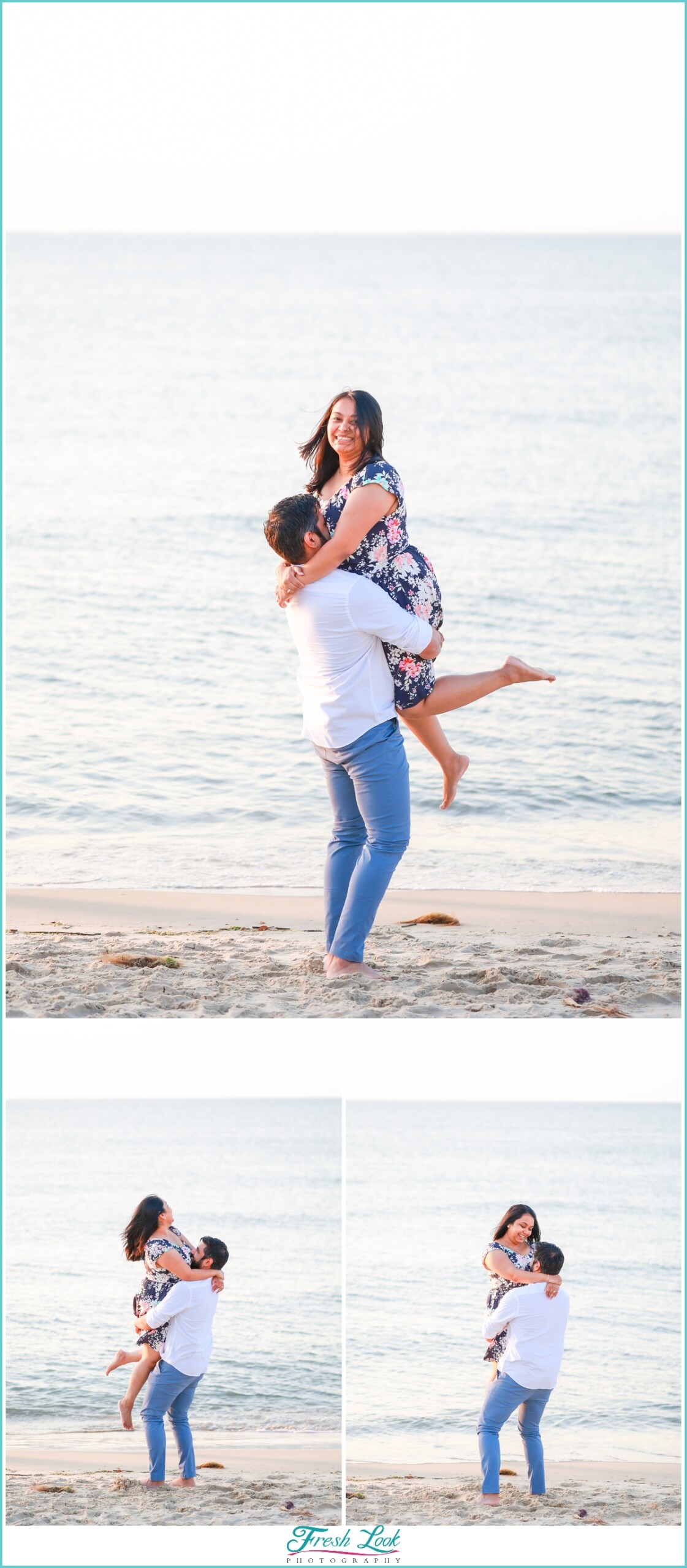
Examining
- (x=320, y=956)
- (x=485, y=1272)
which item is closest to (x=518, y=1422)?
(x=320, y=956)

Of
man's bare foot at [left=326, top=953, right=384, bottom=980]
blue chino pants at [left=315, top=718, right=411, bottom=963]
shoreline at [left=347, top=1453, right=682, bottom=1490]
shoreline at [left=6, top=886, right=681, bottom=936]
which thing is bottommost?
shoreline at [left=347, top=1453, right=682, bottom=1490]

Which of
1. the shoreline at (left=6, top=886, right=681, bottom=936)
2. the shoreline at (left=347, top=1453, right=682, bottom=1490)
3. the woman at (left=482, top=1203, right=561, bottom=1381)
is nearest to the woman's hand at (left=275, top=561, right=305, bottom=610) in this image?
the shoreline at (left=6, top=886, right=681, bottom=936)

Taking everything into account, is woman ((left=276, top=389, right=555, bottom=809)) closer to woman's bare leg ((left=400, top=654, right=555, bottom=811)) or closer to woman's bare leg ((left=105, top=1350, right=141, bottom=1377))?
woman's bare leg ((left=400, top=654, right=555, bottom=811))

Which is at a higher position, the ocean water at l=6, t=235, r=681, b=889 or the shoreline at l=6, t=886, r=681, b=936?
the ocean water at l=6, t=235, r=681, b=889

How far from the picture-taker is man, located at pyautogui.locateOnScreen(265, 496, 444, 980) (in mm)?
4137

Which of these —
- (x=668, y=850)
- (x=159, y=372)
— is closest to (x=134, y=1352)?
(x=668, y=850)

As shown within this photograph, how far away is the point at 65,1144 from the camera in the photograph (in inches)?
670

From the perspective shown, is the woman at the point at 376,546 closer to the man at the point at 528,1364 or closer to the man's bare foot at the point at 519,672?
the man's bare foot at the point at 519,672

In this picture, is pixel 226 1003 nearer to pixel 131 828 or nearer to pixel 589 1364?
pixel 131 828

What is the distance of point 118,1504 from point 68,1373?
332 centimetres

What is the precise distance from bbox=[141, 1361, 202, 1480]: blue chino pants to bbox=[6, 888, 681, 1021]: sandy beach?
3.97 feet

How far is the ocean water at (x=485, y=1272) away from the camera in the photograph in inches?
219

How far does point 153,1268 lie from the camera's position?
4684mm

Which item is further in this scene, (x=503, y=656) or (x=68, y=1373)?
(x=503, y=656)
